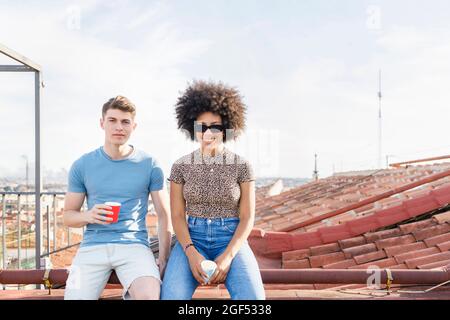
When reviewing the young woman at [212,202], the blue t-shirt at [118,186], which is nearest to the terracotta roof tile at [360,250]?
the young woman at [212,202]

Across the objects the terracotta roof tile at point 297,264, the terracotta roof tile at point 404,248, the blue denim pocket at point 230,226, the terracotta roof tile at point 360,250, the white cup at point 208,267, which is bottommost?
the terracotta roof tile at point 297,264

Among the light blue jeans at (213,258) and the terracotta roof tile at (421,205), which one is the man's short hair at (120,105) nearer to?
the light blue jeans at (213,258)

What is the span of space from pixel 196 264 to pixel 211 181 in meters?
0.37

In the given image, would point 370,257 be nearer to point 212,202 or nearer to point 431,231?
point 431,231

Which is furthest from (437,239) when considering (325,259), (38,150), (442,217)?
(38,150)

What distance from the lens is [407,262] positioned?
10.1 feet

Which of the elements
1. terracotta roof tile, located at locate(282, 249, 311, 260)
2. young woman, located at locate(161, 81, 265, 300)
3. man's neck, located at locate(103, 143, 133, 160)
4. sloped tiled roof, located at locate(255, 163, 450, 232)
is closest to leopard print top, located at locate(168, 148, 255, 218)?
young woman, located at locate(161, 81, 265, 300)

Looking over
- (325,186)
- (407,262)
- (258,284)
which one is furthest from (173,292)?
(325,186)

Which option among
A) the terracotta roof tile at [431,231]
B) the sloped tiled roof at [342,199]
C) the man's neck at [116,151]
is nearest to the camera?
the man's neck at [116,151]

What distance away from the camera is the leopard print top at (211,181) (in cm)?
209

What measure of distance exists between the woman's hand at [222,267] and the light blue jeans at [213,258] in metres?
0.03

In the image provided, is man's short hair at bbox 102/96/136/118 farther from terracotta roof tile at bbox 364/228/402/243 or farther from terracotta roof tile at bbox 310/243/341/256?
terracotta roof tile at bbox 364/228/402/243

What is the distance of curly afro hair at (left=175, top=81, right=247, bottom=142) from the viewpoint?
2195 mm

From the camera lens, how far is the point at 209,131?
217 cm
